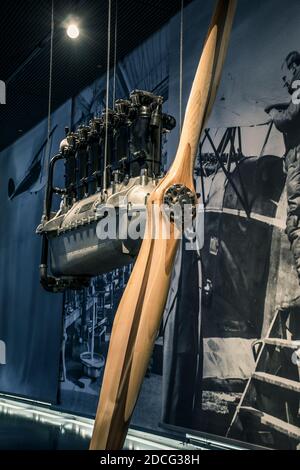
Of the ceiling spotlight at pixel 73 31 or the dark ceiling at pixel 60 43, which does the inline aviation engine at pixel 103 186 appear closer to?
the dark ceiling at pixel 60 43

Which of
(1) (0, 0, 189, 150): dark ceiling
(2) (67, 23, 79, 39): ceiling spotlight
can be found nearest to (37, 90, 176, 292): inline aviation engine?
(1) (0, 0, 189, 150): dark ceiling

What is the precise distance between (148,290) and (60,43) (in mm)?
6147

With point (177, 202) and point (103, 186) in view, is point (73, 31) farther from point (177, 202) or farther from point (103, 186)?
point (177, 202)

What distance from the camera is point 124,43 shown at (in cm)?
777

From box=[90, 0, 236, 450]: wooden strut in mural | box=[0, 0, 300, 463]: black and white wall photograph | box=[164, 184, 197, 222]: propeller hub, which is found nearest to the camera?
box=[90, 0, 236, 450]: wooden strut in mural

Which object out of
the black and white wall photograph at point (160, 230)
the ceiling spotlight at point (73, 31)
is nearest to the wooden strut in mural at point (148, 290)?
the black and white wall photograph at point (160, 230)

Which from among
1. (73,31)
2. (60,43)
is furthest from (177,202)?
(60,43)

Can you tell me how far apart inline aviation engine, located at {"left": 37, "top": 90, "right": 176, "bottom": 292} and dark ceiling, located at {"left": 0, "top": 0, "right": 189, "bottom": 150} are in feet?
11.8

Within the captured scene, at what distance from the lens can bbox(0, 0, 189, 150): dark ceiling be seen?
7.00 meters

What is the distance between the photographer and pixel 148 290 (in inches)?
107

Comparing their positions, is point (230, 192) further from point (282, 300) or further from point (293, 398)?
point (293, 398)

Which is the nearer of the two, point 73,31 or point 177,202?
point 177,202

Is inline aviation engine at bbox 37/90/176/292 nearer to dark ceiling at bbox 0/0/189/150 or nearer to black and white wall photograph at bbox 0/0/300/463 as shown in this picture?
black and white wall photograph at bbox 0/0/300/463

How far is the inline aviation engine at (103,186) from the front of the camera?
3.20m
